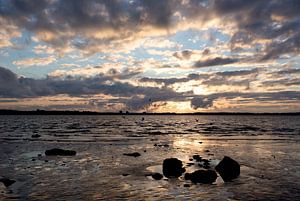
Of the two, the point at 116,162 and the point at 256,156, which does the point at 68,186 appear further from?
the point at 256,156

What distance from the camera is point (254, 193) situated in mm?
21266

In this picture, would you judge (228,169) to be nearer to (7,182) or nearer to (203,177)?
(203,177)

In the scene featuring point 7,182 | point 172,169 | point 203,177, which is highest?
point 172,169

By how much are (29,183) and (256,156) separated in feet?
88.0

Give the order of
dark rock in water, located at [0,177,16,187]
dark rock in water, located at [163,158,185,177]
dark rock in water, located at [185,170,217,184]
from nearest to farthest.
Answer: dark rock in water, located at [0,177,16,187] < dark rock in water, located at [185,170,217,184] < dark rock in water, located at [163,158,185,177]

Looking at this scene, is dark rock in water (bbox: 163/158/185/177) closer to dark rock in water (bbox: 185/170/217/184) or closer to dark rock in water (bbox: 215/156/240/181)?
dark rock in water (bbox: 185/170/217/184)

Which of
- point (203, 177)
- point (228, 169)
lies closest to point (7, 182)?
point (203, 177)

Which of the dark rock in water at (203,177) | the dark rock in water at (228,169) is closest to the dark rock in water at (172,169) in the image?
the dark rock in water at (203,177)

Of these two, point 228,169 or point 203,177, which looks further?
point 228,169

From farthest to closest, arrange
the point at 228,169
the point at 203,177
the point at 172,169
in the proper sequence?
the point at 228,169
the point at 172,169
the point at 203,177

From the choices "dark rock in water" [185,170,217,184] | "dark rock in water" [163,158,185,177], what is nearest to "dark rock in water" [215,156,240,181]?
"dark rock in water" [185,170,217,184]

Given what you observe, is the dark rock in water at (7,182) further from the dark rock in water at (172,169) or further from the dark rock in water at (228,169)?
the dark rock in water at (228,169)

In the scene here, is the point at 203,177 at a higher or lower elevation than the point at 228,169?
lower

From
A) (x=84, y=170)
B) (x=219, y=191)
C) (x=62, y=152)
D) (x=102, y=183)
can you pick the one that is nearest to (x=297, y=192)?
(x=219, y=191)
